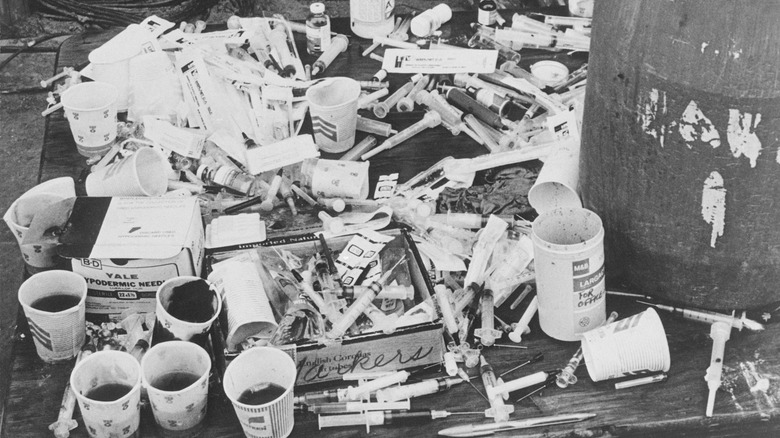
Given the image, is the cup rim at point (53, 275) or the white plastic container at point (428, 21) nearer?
the cup rim at point (53, 275)

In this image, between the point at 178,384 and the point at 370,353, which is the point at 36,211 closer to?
the point at 178,384

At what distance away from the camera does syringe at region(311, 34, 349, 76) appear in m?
2.97

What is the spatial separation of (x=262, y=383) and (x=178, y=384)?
0.18 m

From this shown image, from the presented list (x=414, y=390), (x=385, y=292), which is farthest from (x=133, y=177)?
(x=414, y=390)

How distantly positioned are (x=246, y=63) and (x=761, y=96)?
1.71 meters

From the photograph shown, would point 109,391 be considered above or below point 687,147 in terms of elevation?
below

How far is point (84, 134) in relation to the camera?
2590 mm

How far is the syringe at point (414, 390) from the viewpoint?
1.88 metres

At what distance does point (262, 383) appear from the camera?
180 cm

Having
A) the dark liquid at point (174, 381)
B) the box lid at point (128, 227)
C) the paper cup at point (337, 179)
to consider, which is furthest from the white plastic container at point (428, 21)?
the dark liquid at point (174, 381)

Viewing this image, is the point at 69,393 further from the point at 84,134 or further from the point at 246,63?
the point at 246,63

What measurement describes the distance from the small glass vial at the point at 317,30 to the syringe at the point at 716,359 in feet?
5.47

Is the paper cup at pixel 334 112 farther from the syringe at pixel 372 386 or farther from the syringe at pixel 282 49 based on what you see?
the syringe at pixel 372 386

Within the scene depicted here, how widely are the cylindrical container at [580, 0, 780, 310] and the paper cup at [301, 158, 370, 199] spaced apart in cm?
64
